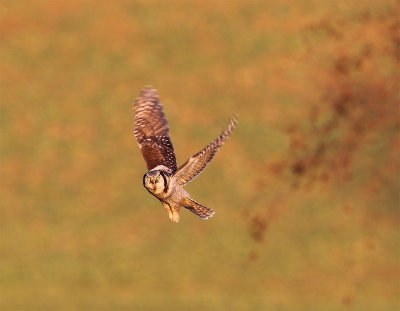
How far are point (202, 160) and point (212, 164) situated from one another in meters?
23.0

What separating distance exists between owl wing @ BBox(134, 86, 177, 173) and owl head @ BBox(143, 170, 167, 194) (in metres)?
1.36

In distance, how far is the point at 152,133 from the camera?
11969mm

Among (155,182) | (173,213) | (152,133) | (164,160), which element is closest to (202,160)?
(173,213)

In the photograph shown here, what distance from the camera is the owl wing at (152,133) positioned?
36.9 ft

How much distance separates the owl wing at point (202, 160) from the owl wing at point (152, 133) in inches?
27.6

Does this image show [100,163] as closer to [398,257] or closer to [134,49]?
[134,49]

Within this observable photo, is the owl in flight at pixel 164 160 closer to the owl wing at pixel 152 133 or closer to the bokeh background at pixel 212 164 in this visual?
the owl wing at pixel 152 133

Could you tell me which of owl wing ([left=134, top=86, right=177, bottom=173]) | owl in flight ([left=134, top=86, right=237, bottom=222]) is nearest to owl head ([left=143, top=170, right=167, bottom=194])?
owl in flight ([left=134, top=86, right=237, bottom=222])

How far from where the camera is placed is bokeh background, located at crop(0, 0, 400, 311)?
98.2 feet

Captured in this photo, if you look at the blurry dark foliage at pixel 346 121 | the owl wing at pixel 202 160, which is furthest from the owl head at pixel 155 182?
the blurry dark foliage at pixel 346 121

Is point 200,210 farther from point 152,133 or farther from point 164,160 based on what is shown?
point 152,133

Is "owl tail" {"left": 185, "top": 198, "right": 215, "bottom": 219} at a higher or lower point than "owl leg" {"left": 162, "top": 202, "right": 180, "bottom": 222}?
higher

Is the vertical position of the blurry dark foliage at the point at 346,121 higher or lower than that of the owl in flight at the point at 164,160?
higher

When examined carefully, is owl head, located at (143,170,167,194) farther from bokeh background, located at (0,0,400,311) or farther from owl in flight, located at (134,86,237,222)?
bokeh background, located at (0,0,400,311)
